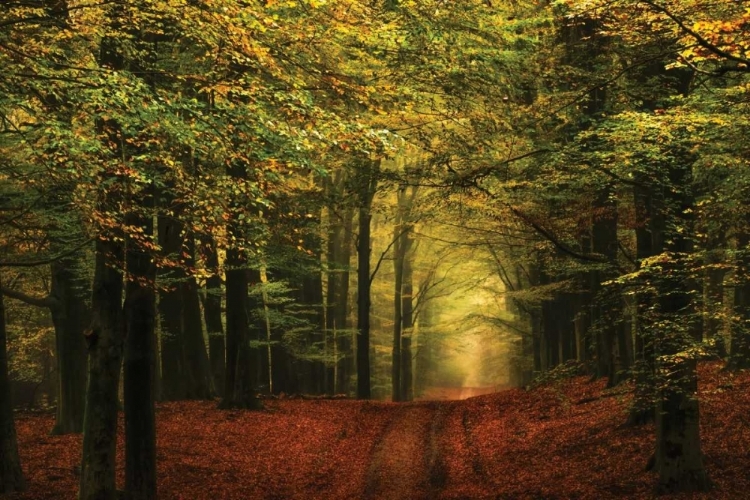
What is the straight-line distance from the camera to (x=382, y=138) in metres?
8.89

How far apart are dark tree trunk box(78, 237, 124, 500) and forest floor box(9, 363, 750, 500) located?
1278 mm

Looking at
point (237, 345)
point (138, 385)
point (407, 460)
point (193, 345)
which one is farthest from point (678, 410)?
point (193, 345)

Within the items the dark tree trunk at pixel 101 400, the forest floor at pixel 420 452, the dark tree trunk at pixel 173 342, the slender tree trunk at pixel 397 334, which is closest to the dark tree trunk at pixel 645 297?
the forest floor at pixel 420 452

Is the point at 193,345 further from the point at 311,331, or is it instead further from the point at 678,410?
the point at 678,410

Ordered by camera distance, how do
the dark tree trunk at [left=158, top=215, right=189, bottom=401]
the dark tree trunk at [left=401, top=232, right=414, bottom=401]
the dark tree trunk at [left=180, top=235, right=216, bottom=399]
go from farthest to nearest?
the dark tree trunk at [left=401, top=232, right=414, bottom=401] < the dark tree trunk at [left=180, top=235, right=216, bottom=399] < the dark tree trunk at [left=158, top=215, right=189, bottom=401]

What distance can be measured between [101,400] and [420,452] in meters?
8.83

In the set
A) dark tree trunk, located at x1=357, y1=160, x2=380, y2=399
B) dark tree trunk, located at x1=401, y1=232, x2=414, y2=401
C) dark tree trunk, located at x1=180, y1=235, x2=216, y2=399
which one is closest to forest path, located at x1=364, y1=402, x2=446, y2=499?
dark tree trunk, located at x1=357, y1=160, x2=380, y2=399

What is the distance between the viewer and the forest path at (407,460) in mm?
12570

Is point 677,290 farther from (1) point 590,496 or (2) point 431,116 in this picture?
(2) point 431,116

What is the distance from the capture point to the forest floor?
1147cm

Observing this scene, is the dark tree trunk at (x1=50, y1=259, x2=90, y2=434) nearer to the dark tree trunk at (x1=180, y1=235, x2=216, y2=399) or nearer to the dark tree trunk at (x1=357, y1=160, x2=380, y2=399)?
the dark tree trunk at (x1=180, y1=235, x2=216, y2=399)

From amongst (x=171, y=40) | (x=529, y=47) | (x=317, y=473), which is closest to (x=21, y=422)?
(x=317, y=473)

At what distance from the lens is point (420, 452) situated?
1608cm

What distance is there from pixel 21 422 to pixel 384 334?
33.3m
